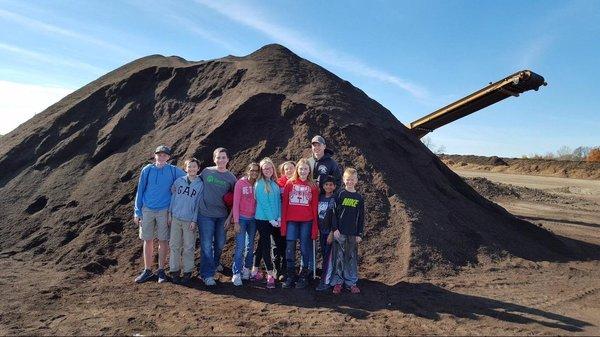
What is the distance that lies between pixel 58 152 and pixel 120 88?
216cm

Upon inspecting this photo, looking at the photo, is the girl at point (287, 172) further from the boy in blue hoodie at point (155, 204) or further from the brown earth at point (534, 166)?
the brown earth at point (534, 166)

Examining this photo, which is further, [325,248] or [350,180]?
[325,248]

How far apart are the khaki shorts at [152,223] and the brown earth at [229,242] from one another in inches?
26.4

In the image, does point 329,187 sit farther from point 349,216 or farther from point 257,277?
point 257,277

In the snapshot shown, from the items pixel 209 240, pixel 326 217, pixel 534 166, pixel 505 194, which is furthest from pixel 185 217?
pixel 534 166

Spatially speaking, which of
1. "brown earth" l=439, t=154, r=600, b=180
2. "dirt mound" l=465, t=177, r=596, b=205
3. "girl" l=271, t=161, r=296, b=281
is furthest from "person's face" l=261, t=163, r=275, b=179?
"brown earth" l=439, t=154, r=600, b=180

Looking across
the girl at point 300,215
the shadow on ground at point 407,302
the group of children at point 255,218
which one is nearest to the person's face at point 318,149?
the group of children at point 255,218

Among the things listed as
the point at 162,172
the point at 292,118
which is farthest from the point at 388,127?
the point at 162,172

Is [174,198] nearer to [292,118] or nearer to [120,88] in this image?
[292,118]

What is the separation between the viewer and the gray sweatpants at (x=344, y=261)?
5.75 m

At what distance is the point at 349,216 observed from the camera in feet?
18.6

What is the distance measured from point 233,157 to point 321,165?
8.69 ft

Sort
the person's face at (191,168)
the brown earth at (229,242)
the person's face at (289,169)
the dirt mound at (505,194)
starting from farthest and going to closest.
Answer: the dirt mound at (505,194) → the person's face at (289,169) → the person's face at (191,168) → the brown earth at (229,242)

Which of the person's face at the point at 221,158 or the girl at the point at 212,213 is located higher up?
the person's face at the point at 221,158
